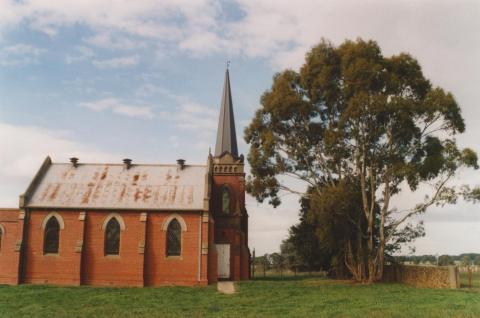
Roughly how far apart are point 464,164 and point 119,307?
23.8 m

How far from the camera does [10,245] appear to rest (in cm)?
3556

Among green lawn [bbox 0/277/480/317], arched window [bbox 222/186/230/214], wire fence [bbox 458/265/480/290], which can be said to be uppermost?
arched window [bbox 222/186/230/214]

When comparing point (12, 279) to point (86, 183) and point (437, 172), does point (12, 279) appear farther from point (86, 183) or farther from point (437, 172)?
point (437, 172)

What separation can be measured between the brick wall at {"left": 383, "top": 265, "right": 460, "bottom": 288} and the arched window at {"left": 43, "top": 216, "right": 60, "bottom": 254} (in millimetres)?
25261

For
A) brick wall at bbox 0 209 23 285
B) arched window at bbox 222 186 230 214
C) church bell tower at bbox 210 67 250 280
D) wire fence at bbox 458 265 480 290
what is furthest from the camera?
arched window at bbox 222 186 230 214

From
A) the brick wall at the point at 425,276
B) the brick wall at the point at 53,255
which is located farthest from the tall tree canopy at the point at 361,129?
the brick wall at the point at 53,255

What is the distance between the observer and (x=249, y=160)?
119 feet

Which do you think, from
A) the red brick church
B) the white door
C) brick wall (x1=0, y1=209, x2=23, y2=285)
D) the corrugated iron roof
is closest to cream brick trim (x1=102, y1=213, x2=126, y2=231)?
the red brick church

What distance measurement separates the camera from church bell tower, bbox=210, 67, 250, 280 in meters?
38.1

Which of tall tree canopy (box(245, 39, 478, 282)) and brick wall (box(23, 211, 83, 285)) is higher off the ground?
tall tree canopy (box(245, 39, 478, 282))

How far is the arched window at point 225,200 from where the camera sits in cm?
4022

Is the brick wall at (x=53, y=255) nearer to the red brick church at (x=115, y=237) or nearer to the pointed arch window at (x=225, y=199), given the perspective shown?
the red brick church at (x=115, y=237)

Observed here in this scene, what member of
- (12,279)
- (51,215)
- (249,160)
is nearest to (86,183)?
(51,215)

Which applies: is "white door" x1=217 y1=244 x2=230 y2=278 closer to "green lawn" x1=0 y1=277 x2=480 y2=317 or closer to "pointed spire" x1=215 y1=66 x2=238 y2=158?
"green lawn" x1=0 y1=277 x2=480 y2=317
